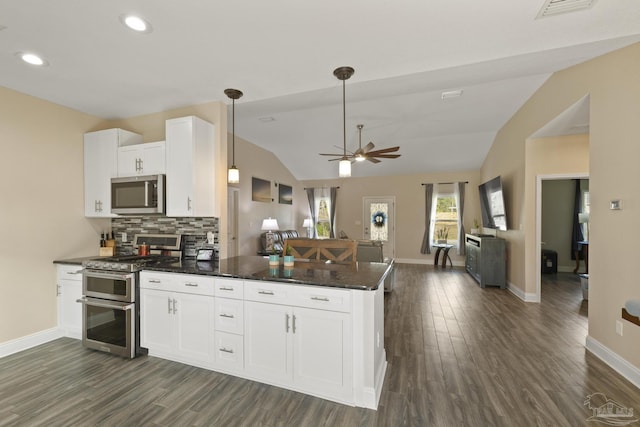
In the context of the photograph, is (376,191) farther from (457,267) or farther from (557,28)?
(557,28)

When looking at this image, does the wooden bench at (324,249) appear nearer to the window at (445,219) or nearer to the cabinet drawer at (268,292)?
the cabinet drawer at (268,292)

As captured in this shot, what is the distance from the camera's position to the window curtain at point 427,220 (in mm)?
8336

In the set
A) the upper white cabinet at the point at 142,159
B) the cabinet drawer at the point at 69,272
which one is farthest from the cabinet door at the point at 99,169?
the cabinet drawer at the point at 69,272

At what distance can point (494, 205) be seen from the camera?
5793 mm

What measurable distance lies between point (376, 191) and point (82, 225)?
7.37 metres

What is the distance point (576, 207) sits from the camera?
6.72 metres

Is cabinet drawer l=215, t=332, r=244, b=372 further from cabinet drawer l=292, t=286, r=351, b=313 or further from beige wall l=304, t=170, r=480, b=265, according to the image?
beige wall l=304, t=170, r=480, b=265

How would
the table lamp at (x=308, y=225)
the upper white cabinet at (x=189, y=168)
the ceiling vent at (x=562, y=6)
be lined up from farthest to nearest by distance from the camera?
the table lamp at (x=308, y=225)
the upper white cabinet at (x=189, y=168)
the ceiling vent at (x=562, y=6)

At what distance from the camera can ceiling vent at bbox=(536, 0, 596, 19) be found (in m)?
1.89

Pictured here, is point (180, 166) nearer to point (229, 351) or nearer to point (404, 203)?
point (229, 351)

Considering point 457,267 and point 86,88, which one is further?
point 457,267

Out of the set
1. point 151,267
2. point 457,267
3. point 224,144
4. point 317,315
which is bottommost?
point 457,267

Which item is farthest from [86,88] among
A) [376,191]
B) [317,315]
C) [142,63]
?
[376,191]

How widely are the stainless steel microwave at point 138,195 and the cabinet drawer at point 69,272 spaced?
759 mm
